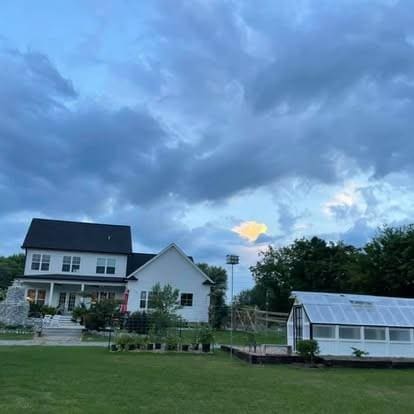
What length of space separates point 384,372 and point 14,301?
80.0 ft

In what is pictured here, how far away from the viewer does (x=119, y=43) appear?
17656mm

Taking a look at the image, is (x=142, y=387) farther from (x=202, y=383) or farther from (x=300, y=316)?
(x=300, y=316)

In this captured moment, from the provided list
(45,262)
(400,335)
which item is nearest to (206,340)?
(400,335)

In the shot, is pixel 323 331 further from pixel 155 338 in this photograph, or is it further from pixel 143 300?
pixel 143 300

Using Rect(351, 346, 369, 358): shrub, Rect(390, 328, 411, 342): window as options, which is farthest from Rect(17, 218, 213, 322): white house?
Rect(390, 328, 411, 342): window

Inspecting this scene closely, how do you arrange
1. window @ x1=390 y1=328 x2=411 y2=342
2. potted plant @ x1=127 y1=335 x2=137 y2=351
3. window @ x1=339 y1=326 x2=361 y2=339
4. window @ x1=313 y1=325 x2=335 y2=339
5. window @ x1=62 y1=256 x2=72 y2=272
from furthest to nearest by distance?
1. window @ x1=62 y1=256 x2=72 y2=272
2. potted plant @ x1=127 y1=335 x2=137 y2=351
3. window @ x1=390 y1=328 x2=411 y2=342
4. window @ x1=339 y1=326 x2=361 y2=339
5. window @ x1=313 y1=325 x2=335 y2=339

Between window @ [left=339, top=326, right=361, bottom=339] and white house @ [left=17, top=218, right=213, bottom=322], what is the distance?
715 inches

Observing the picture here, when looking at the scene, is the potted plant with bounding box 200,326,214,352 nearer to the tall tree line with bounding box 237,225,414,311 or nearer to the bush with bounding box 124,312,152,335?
the bush with bounding box 124,312,152,335

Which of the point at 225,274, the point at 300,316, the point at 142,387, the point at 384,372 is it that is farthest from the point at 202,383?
the point at 225,274

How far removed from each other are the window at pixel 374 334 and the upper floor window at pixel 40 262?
2746 centimetres

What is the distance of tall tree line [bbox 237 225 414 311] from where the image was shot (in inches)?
1180

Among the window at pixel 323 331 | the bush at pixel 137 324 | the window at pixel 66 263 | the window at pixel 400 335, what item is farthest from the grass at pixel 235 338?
the window at pixel 66 263

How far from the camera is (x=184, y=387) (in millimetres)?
9852

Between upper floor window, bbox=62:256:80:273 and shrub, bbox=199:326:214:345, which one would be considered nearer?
shrub, bbox=199:326:214:345
